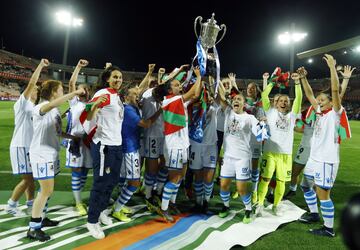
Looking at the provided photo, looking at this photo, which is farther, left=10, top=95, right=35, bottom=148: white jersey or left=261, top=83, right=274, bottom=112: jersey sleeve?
left=261, top=83, right=274, bottom=112: jersey sleeve

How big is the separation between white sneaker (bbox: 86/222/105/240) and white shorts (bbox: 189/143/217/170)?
1702 mm

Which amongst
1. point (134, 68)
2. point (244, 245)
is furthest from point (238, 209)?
point (134, 68)

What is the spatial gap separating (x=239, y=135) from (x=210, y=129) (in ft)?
1.62

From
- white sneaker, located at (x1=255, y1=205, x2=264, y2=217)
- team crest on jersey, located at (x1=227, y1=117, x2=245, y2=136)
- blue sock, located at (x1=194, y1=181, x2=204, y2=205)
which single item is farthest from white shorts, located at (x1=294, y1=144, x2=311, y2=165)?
blue sock, located at (x1=194, y1=181, x2=204, y2=205)

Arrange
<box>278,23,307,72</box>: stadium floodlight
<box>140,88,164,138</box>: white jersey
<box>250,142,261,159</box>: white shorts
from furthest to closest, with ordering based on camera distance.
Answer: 1. <box>278,23,307,72</box>: stadium floodlight
2. <box>250,142,261,159</box>: white shorts
3. <box>140,88,164,138</box>: white jersey

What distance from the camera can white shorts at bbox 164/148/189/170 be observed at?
14.4ft

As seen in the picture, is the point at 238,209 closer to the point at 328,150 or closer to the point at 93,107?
the point at 328,150

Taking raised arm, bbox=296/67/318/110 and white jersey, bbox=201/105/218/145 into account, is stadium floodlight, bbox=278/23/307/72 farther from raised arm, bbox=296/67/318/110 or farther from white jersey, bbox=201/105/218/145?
white jersey, bbox=201/105/218/145

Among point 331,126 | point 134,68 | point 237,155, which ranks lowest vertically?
point 237,155

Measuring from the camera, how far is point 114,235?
13.2 feet

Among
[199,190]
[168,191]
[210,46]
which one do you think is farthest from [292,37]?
[168,191]

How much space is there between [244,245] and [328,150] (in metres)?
1.68

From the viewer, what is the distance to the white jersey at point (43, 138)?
376 centimetres

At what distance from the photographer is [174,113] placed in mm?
4367
